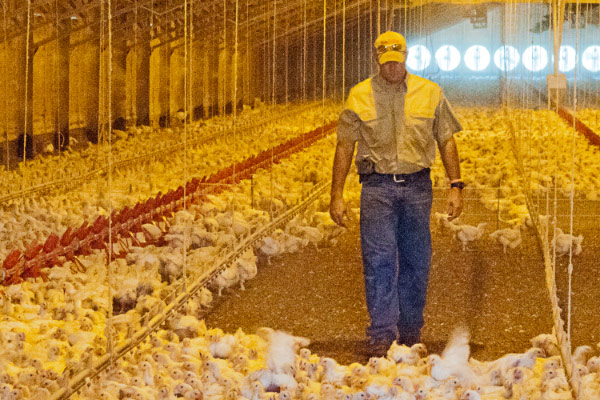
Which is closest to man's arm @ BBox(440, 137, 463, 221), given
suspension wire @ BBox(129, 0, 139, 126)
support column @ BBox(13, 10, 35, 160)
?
support column @ BBox(13, 10, 35, 160)

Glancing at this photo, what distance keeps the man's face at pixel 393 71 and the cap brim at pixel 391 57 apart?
0.05 feet

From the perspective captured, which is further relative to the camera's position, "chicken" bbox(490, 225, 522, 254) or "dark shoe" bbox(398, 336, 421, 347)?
"chicken" bbox(490, 225, 522, 254)

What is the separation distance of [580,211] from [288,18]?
1530 cm

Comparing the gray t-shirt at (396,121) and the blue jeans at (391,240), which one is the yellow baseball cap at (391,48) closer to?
the gray t-shirt at (396,121)

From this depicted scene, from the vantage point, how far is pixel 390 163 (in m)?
3.74

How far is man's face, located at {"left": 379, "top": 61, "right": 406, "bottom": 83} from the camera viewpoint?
3.73 metres

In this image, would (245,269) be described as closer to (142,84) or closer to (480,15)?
(142,84)

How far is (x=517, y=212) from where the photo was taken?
25.0 feet

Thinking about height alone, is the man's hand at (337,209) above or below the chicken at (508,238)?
above

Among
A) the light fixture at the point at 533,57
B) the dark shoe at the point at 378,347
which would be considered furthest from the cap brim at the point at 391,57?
the light fixture at the point at 533,57

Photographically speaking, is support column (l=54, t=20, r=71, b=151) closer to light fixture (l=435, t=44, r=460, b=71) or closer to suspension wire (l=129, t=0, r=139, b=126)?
suspension wire (l=129, t=0, r=139, b=126)

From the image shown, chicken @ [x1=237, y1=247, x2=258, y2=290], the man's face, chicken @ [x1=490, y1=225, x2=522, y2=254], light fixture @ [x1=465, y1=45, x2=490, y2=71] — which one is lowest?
light fixture @ [x1=465, y1=45, x2=490, y2=71]

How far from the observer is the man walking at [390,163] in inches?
148

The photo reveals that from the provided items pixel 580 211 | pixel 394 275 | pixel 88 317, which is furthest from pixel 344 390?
pixel 580 211
